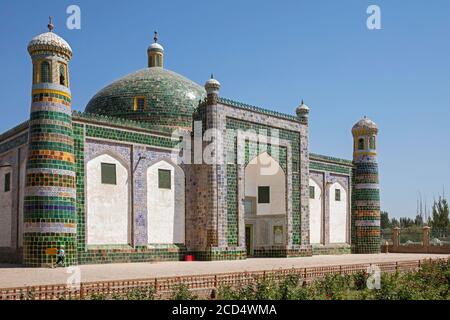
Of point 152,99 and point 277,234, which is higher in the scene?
point 152,99

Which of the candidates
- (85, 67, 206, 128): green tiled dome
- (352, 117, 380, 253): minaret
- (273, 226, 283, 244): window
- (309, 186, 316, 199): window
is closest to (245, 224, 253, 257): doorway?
(273, 226, 283, 244): window

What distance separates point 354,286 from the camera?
1472 centimetres

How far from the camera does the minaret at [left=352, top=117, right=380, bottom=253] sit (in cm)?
3597

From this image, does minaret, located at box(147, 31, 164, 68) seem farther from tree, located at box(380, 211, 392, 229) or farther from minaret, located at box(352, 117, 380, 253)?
tree, located at box(380, 211, 392, 229)

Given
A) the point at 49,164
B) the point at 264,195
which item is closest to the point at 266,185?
the point at 264,195

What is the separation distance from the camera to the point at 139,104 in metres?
29.1

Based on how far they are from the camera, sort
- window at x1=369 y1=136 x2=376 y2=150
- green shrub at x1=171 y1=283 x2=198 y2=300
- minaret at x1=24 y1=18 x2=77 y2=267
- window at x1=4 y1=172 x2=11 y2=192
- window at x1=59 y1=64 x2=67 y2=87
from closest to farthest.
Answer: green shrub at x1=171 y1=283 x2=198 y2=300 → minaret at x1=24 y1=18 x2=77 y2=267 → window at x1=59 y1=64 x2=67 y2=87 → window at x1=4 y1=172 x2=11 y2=192 → window at x1=369 y1=136 x2=376 y2=150

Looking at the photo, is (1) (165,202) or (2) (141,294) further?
(1) (165,202)

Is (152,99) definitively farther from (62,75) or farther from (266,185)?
(62,75)

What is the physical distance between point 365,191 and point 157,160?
16269mm

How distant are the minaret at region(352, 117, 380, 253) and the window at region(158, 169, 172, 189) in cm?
1512
